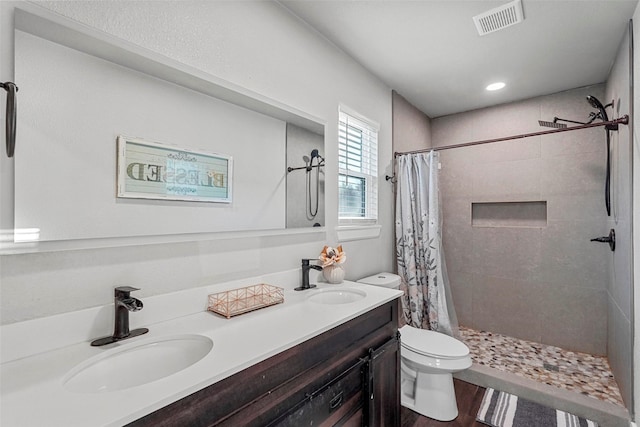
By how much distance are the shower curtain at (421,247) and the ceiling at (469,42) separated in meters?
0.73

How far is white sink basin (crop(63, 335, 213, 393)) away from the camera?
2.75ft

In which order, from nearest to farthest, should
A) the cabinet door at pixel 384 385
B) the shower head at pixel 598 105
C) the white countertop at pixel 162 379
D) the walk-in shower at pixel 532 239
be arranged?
1. the white countertop at pixel 162 379
2. the cabinet door at pixel 384 385
3. the shower head at pixel 598 105
4. the walk-in shower at pixel 532 239

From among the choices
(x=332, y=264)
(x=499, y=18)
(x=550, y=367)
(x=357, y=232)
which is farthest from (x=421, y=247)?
(x=499, y=18)

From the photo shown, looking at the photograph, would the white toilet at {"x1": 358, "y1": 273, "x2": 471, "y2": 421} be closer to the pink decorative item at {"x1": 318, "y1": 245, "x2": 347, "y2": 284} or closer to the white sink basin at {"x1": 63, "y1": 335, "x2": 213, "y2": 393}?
the pink decorative item at {"x1": 318, "y1": 245, "x2": 347, "y2": 284}

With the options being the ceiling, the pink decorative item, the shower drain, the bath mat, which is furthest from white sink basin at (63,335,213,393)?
the shower drain

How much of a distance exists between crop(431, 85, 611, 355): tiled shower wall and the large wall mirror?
98.3 inches

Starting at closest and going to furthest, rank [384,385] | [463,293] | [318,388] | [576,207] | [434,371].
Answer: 1. [318,388]
2. [384,385]
3. [434,371]
4. [576,207]
5. [463,293]

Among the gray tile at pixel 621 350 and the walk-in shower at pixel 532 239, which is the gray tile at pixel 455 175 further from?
the gray tile at pixel 621 350

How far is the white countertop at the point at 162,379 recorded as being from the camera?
621 millimetres

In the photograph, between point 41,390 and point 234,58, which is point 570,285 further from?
point 41,390

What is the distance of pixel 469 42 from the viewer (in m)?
2.05

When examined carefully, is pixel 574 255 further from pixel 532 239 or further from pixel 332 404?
pixel 332 404

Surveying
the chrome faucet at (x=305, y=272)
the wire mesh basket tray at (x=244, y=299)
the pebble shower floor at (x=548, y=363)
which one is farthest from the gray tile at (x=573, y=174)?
the wire mesh basket tray at (x=244, y=299)

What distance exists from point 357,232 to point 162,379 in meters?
1.67
